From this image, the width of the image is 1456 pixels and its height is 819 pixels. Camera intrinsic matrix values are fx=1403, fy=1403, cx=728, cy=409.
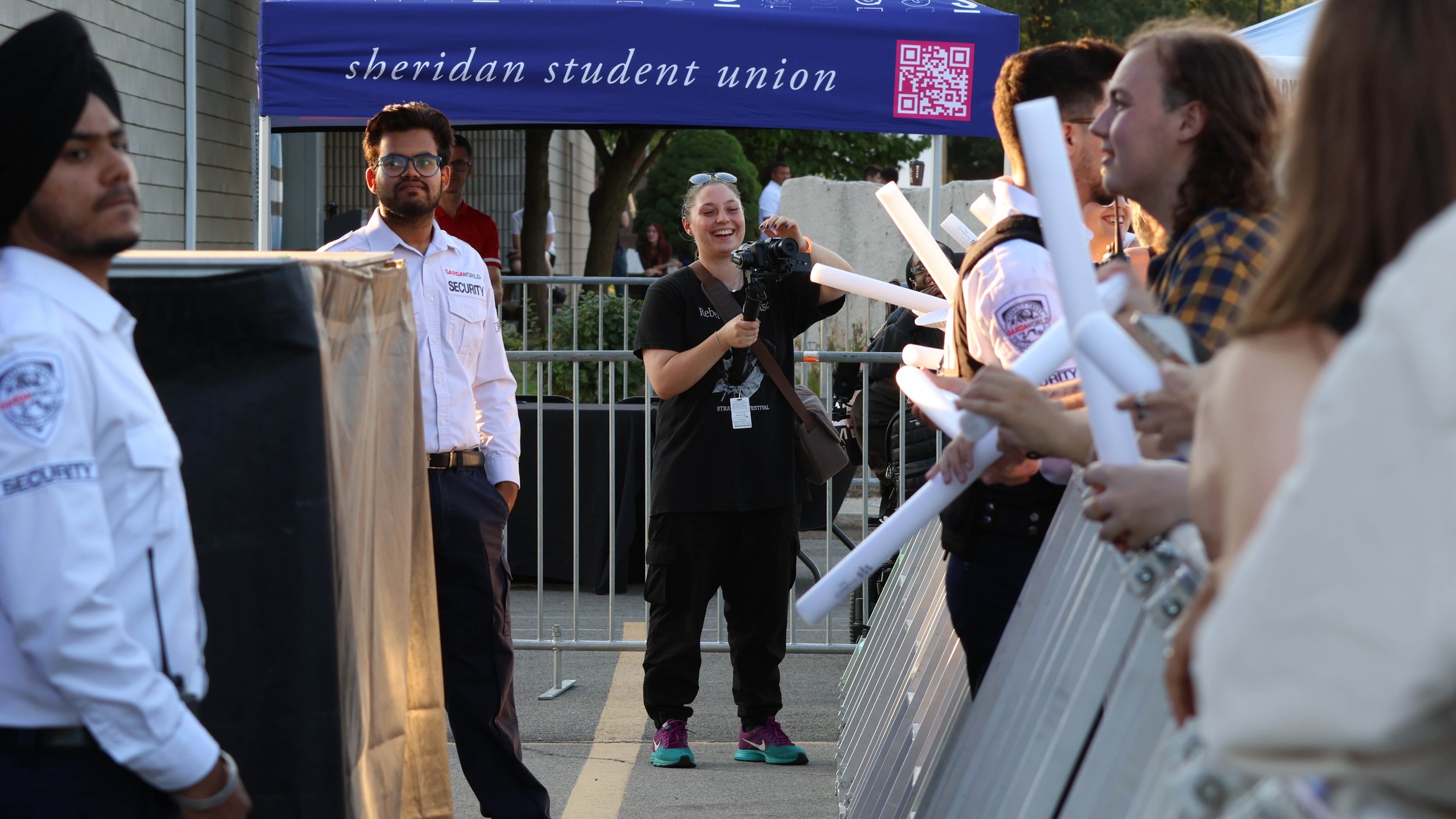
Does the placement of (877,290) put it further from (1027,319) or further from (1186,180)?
(1186,180)

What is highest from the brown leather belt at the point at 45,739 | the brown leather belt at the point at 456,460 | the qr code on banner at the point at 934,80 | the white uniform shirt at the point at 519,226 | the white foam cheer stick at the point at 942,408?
the white uniform shirt at the point at 519,226

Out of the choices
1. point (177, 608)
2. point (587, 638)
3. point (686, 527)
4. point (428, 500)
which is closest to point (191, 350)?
point (177, 608)

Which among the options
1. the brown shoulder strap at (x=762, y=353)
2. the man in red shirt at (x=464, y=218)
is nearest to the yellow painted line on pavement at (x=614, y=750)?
the brown shoulder strap at (x=762, y=353)

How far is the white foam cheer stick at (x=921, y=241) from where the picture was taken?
326cm

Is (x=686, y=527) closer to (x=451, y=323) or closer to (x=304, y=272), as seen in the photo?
(x=451, y=323)

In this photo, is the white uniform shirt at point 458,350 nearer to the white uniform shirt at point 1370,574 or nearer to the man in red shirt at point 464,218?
the man in red shirt at point 464,218

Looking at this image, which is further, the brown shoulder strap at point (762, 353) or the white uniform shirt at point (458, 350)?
the brown shoulder strap at point (762, 353)

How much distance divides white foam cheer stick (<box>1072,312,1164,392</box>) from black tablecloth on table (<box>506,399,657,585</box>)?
609cm

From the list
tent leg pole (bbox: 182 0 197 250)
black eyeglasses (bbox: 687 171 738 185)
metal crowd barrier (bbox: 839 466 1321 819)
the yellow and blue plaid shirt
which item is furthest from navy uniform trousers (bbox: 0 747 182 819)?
tent leg pole (bbox: 182 0 197 250)

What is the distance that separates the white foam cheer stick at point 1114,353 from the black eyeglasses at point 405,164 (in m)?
3.14

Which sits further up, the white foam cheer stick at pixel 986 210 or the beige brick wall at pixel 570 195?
the beige brick wall at pixel 570 195

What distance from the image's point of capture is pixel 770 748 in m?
5.22

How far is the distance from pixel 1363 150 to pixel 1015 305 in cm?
172

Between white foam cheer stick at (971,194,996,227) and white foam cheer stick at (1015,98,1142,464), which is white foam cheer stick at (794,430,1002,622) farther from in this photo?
white foam cheer stick at (971,194,996,227)
